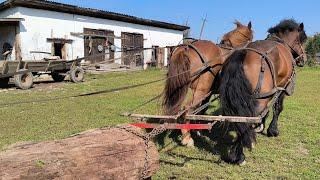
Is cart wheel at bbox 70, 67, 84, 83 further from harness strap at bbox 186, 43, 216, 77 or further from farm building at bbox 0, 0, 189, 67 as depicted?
harness strap at bbox 186, 43, 216, 77

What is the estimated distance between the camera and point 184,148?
616cm

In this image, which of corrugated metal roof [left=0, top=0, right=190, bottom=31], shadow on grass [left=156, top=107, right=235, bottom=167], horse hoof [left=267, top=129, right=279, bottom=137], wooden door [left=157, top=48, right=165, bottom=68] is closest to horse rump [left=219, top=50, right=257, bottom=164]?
shadow on grass [left=156, top=107, right=235, bottom=167]

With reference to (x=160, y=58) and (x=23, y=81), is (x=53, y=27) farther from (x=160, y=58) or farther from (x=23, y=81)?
(x=160, y=58)

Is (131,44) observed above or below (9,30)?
below

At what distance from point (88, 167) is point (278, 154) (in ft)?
11.8

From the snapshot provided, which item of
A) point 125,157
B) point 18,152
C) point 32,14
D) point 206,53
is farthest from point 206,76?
point 32,14

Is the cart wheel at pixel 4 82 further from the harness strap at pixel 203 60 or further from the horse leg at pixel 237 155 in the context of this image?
the horse leg at pixel 237 155

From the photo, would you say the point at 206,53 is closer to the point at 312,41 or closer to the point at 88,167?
the point at 88,167

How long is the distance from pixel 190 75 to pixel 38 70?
9579 millimetres

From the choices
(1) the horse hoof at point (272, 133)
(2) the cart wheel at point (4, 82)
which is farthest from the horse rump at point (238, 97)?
(2) the cart wheel at point (4, 82)

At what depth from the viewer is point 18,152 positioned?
3.10m

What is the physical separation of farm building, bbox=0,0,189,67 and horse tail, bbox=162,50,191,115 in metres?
10.1

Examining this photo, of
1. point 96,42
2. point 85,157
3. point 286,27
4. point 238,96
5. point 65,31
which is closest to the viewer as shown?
point 85,157

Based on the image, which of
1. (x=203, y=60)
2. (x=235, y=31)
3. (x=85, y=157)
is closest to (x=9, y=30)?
(x=235, y=31)
